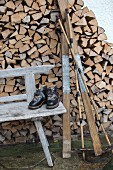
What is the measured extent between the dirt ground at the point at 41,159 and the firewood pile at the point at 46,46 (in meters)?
0.20

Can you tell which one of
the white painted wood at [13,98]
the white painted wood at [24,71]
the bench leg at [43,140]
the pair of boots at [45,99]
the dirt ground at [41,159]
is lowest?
the dirt ground at [41,159]

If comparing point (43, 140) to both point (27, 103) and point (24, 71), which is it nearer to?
point (27, 103)

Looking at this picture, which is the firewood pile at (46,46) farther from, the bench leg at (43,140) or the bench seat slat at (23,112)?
the bench leg at (43,140)

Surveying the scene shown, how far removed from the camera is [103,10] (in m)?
3.48

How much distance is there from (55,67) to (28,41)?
38 centimetres

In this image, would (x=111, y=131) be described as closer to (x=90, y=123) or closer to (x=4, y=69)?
(x=90, y=123)

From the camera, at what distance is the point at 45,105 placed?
9.93ft

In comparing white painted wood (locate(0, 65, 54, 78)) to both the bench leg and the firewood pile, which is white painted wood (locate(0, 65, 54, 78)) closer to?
the firewood pile

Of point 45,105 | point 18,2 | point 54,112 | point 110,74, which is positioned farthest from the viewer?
point 110,74

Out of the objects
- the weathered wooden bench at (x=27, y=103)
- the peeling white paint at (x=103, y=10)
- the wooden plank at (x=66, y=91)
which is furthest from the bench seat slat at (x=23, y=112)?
the peeling white paint at (x=103, y=10)

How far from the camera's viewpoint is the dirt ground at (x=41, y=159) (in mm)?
3121

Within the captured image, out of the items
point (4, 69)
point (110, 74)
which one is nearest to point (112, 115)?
point (110, 74)

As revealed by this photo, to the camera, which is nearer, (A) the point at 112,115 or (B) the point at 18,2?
(B) the point at 18,2

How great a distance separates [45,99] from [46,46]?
0.61 metres
